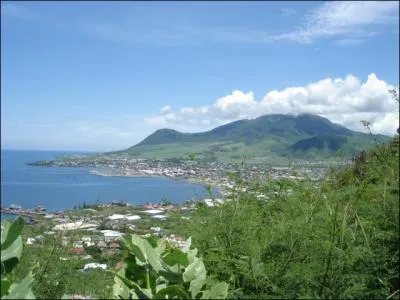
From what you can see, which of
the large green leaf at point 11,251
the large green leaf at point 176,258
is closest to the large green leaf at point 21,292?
the large green leaf at point 11,251

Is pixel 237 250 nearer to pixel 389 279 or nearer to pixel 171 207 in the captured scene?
pixel 389 279

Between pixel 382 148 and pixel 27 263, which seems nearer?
pixel 27 263

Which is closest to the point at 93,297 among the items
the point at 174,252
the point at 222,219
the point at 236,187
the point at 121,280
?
the point at 121,280

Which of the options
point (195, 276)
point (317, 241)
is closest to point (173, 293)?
point (195, 276)

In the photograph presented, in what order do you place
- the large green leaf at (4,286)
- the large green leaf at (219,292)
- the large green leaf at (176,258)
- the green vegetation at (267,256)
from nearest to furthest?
the large green leaf at (4,286)
the large green leaf at (219,292)
the green vegetation at (267,256)
the large green leaf at (176,258)

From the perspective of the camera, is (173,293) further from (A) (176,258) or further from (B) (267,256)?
(B) (267,256)

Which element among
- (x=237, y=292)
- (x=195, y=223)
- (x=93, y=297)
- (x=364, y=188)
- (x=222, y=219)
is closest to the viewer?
(x=237, y=292)

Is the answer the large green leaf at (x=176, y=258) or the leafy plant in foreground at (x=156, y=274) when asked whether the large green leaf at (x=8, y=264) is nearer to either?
the leafy plant in foreground at (x=156, y=274)
